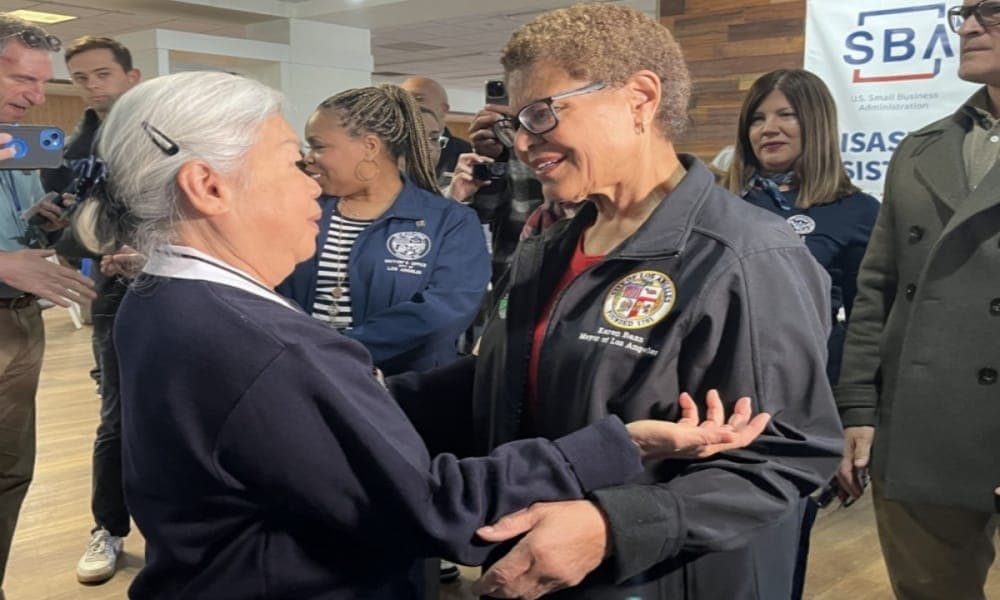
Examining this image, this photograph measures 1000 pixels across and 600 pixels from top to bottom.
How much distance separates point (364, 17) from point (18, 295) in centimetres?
651

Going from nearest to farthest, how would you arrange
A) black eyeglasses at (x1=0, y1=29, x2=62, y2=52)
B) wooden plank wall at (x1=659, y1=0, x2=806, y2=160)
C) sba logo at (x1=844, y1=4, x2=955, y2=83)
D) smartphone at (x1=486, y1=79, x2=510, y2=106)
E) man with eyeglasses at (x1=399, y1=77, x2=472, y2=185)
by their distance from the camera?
1. black eyeglasses at (x1=0, y1=29, x2=62, y2=52)
2. smartphone at (x1=486, y1=79, x2=510, y2=106)
3. sba logo at (x1=844, y1=4, x2=955, y2=83)
4. man with eyeglasses at (x1=399, y1=77, x2=472, y2=185)
5. wooden plank wall at (x1=659, y1=0, x2=806, y2=160)

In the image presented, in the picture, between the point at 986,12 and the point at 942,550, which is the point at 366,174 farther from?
the point at 942,550

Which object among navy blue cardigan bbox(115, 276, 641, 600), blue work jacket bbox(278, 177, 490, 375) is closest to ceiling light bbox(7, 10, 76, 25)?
blue work jacket bbox(278, 177, 490, 375)

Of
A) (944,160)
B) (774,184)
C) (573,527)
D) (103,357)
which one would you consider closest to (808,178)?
(774,184)

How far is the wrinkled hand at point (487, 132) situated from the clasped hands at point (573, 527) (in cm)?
179

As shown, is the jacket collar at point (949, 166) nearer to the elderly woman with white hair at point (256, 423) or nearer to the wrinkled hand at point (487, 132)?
the elderly woman with white hair at point (256, 423)

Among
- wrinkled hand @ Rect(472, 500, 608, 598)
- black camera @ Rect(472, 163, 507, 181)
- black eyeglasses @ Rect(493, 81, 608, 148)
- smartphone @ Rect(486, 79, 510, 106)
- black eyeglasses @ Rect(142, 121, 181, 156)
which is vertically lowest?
wrinkled hand @ Rect(472, 500, 608, 598)

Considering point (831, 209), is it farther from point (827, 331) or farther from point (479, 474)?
point (479, 474)

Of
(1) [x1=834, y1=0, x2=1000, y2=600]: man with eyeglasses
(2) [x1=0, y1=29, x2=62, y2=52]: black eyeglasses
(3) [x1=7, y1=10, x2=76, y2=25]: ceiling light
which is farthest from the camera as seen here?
(3) [x1=7, y1=10, x2=76, y2=25]: ceiling light

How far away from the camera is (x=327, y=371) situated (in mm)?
1041

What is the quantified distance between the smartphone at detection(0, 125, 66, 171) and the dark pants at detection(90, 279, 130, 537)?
0.88 m

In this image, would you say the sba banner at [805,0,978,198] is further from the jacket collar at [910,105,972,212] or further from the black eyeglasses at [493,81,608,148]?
the black eyeglasses at [493,81,608,148]

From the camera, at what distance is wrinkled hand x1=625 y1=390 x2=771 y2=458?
1.13 metres

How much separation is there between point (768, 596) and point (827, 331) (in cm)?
40
